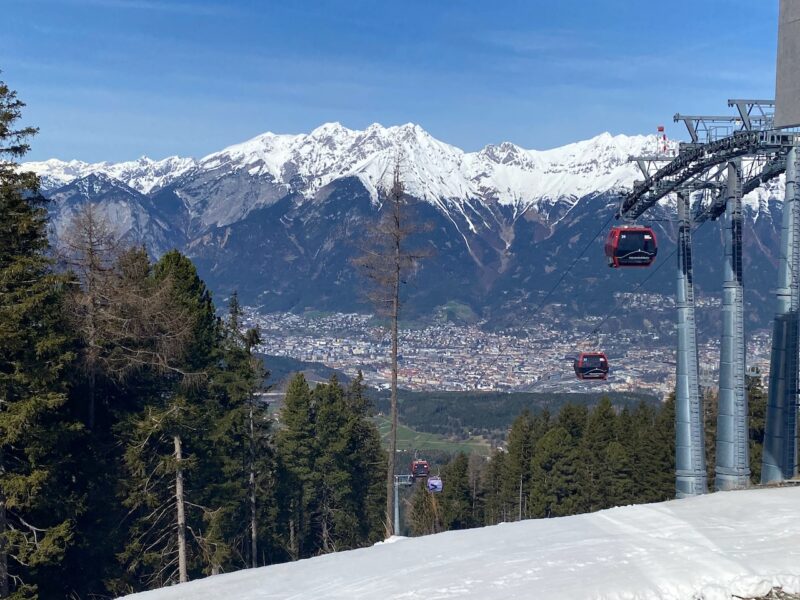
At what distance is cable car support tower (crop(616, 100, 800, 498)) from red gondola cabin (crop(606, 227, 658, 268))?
2259 millimetres

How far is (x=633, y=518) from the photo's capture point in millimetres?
12789

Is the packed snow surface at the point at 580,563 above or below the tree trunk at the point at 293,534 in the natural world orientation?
above

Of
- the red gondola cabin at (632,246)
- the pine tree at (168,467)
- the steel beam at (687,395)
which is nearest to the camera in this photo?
the pine tree at (168,467)

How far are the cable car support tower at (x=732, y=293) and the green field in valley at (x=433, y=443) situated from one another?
90833 millimetres

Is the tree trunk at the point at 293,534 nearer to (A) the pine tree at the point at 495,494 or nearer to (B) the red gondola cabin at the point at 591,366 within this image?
(B) the red gondola cabin at the point at 591,366

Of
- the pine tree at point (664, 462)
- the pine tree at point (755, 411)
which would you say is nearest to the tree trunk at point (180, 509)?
the pine tree at point (755, 411)

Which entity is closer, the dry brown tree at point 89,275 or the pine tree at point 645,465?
the dry brown tree at point 89,275

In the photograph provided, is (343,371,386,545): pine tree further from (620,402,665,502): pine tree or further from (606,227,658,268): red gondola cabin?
(606,227,658,268): red gondola cabin

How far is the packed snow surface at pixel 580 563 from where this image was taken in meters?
9.46

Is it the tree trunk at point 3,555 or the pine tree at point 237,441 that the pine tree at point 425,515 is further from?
the tree trunk at point 3,555

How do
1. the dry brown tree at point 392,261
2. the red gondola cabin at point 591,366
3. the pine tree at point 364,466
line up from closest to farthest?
the dry brown tree at point 392,261
the red gondola cabin at point 591,366
the pine tree at point 364,466

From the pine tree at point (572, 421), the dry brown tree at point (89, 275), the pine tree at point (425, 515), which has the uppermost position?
the dry brown tree at point (89, 275)

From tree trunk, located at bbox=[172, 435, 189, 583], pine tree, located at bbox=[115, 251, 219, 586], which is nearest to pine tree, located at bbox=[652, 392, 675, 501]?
pine tree, located at bbox=[115, 251, 219, 586]

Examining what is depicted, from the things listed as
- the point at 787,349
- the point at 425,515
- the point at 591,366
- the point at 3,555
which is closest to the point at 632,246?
the point at 787,349
